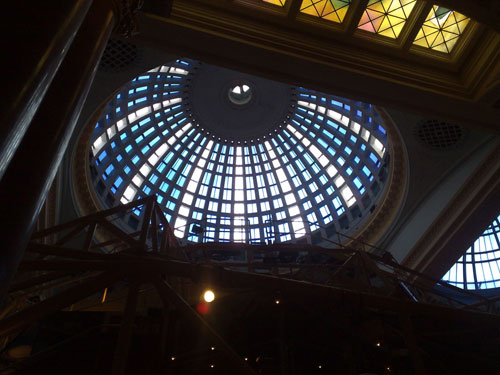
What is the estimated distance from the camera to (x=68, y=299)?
5840 mm

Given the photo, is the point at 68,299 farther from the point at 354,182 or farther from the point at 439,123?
the point at 354,182

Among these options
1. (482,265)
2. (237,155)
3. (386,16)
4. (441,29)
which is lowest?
(482,265)

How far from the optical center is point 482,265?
27.3 metres

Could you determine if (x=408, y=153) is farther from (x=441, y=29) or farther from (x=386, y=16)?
(x=386, y=16)

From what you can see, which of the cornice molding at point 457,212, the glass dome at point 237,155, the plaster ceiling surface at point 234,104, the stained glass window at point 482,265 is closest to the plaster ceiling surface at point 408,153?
the cornice molding at point 457,212

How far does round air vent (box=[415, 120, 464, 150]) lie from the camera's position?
17.1 metres

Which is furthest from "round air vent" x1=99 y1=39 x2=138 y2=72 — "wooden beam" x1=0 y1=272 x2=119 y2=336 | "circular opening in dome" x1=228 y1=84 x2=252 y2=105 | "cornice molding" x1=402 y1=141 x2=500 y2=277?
"circular opening in dome" x1=228 y1=84 x2=252 y2=105

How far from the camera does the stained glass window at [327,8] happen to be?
12234mm

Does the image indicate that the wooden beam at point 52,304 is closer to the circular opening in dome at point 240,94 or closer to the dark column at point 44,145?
the dark column at point 44,145

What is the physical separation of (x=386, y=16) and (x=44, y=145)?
41.1 ft

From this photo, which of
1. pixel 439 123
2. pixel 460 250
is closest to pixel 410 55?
pixel 439 123

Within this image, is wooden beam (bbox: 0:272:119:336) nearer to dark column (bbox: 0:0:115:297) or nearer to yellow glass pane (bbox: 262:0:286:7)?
dark column (bbox: 0:0:115:297)

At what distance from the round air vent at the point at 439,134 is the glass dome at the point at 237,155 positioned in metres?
5.15

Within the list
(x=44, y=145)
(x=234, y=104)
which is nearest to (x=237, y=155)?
(x=234, y=104)
